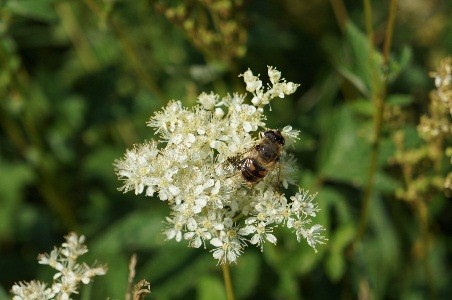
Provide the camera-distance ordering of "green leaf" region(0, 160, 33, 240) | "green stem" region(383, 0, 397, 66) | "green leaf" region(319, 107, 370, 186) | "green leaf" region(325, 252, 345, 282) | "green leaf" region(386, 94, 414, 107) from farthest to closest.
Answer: "green leaf" region(0, 160, 33, 240), "green leaf" region(319, 107, 370, 186), "green leaf" region(325, 252, 345, 282), "green leaf" region(386, 94, 414, 107), "green stem" region(383, 0, 397, 66)

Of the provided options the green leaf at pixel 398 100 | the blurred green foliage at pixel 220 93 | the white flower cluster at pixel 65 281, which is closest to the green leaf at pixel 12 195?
the blurred green foliage at pixel 220 93

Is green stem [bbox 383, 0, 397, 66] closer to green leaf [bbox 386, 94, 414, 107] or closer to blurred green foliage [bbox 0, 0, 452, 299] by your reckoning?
blurred green foliage [bbox 0, 0, 452, 299]

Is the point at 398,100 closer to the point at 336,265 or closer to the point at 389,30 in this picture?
the point at 389,30

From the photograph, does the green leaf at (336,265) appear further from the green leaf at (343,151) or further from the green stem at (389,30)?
the green stem at (389,30)

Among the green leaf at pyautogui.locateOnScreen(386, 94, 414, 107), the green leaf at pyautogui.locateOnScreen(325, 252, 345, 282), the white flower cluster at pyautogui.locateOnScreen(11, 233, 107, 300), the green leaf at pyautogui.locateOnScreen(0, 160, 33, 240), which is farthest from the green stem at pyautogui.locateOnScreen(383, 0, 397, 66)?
the green leaf at pyautogui.locateOnScreen(0, 160, 33, 240)

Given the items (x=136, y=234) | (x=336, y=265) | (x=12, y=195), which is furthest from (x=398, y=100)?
(x=12, y=195)

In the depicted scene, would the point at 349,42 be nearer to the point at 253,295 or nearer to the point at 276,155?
the point at 276,155
